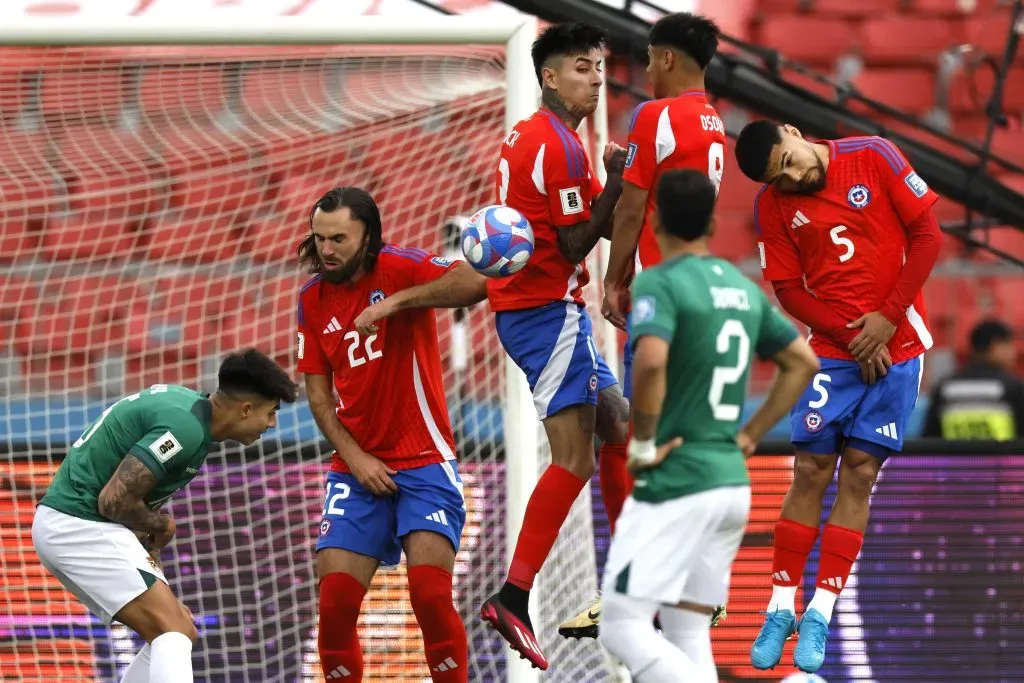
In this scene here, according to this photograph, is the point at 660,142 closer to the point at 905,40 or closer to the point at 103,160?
the point at 103,160

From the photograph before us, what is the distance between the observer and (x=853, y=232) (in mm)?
5680

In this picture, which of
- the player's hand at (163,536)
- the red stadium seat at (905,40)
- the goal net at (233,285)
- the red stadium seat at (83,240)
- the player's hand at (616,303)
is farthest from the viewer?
the red stadium seat at (905,40)

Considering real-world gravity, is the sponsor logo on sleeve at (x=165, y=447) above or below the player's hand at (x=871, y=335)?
below

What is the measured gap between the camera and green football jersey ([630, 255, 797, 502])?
431 centimetres

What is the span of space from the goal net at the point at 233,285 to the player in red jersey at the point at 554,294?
3.55 ft

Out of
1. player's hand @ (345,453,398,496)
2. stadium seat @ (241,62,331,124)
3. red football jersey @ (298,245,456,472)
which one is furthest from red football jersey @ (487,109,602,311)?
stadium seat @ (241,62,331,124)

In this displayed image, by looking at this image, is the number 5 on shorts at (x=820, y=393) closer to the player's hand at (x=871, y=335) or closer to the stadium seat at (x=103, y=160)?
the player's hand at (x=871, y=335)

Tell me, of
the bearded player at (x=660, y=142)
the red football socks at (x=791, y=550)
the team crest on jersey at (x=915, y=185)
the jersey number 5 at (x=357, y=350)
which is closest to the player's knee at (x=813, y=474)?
the red football socks at (x=791, y=550)

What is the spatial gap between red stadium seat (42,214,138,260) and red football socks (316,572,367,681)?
390cm

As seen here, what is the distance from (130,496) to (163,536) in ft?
1.41

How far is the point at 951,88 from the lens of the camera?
40.0 feet

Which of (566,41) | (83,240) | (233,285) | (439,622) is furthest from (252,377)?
(83,240)

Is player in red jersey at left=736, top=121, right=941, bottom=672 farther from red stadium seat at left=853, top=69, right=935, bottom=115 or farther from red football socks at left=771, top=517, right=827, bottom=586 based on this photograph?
red stadium seat at left=853, top=69, right=935, bottom=115

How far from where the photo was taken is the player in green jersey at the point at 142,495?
222 inches
